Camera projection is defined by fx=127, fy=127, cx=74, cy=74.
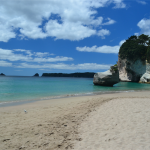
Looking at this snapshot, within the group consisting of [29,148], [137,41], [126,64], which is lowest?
[29,148]

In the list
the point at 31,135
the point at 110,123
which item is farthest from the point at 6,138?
the point at 110,123

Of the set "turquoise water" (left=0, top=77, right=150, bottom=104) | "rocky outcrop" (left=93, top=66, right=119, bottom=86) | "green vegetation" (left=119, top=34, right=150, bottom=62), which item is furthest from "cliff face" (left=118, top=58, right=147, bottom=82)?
"rocky outcrop" (left=93, top=66, right=119, bottom=86)

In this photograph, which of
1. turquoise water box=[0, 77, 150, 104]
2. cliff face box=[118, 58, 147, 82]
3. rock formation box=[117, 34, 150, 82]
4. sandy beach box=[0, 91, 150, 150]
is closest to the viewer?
sandy beach box=[0, 91, 150, 150]

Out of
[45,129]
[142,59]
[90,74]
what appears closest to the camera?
[45,129]

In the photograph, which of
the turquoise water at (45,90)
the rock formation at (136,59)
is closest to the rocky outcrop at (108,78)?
the turquoise water at (45,90)

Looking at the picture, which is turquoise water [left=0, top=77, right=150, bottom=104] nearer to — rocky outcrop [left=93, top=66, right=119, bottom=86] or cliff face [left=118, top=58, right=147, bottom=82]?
rocky outcrop [left=93, top=66, right=119, bottom=86]

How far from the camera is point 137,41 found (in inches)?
2045

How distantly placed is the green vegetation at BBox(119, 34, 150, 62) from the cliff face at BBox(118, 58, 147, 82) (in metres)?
1.86

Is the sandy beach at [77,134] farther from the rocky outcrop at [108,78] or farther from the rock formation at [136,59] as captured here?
the rock formation at [136,59]

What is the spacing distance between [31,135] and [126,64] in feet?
181

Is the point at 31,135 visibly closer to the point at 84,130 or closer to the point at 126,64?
the point at 84,130

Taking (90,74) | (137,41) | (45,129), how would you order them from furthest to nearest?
(90,74), (137,41), (45,129)

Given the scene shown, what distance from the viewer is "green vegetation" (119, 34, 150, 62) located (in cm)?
4791

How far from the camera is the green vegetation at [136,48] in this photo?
47906 millimetres
